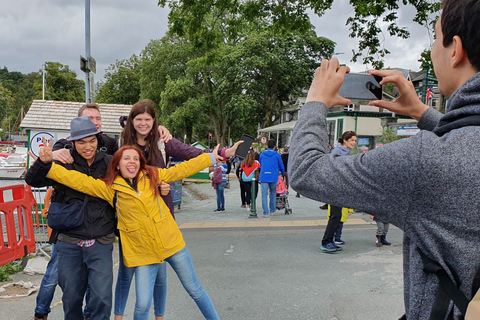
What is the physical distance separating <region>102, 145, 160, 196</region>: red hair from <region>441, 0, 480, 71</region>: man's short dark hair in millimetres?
2480

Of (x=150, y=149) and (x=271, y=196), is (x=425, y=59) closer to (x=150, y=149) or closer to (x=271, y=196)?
(x=271, y=196)

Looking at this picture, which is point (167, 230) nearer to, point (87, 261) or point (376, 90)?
point (87, 261)

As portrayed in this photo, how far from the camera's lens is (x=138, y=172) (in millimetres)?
3084

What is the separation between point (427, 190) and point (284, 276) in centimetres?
425

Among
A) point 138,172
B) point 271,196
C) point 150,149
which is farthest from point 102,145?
point 271,196

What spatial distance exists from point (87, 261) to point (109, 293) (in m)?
0.32

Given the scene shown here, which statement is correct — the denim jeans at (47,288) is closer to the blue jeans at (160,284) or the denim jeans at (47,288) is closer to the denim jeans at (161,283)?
the blue jeans at (160,284)

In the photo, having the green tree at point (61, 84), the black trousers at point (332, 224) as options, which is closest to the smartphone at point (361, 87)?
the black trousers at point (332, 224)

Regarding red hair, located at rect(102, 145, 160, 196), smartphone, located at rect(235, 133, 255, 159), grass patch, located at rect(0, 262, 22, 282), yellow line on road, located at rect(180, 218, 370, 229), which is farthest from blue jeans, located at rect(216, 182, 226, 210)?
red hair, located at rect(102, 145, 160, 196)

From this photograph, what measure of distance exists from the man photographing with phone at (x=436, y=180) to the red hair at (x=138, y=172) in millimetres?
2125

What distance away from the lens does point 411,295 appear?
108cm

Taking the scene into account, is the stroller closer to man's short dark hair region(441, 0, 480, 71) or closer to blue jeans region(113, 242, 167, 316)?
blue jeans region(113, 242, 167, 316)

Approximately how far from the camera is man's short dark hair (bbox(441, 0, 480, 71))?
96cm

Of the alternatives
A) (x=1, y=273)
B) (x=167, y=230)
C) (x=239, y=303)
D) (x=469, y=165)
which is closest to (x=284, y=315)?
(x=239, y=303)
